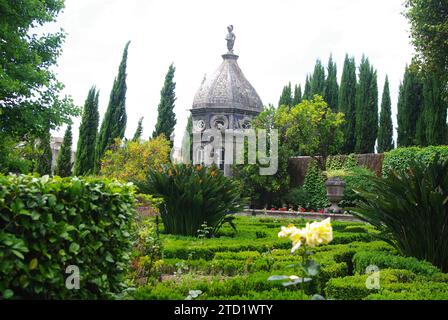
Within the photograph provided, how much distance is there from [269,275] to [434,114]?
2140 centimetres

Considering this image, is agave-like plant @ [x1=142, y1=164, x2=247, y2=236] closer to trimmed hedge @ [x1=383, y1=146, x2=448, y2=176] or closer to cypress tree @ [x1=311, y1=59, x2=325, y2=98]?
trimmed hedge @ [x1=383, y1=146, x2=448, y2=176]


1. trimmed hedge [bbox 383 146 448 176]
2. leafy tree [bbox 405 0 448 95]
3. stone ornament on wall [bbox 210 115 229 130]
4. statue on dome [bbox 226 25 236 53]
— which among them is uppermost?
statue on dome [bbox 226 25 236 53]

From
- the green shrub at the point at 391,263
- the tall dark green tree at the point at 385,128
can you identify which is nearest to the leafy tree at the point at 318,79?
the tall dark green tree at the point at 385,128

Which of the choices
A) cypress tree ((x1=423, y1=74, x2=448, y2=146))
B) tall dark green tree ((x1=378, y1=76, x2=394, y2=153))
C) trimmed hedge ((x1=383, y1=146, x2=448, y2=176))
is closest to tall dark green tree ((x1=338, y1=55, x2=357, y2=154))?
tall dark green tree ((x1=378, y1=76, x2=394, y2=153))

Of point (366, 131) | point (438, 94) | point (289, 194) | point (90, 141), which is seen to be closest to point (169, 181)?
point (289, 194)

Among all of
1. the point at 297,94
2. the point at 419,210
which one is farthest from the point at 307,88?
the point at 419,210

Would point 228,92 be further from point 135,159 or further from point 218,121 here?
point 135,159

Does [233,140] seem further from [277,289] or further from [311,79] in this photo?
[277,289]

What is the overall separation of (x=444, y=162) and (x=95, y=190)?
183 inches

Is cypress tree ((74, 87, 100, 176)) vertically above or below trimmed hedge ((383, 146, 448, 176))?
above

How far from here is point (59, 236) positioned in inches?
146

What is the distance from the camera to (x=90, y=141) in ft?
111

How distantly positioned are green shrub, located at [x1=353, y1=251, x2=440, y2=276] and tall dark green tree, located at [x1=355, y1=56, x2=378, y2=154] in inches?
898

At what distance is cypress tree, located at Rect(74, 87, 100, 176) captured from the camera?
33531mm
